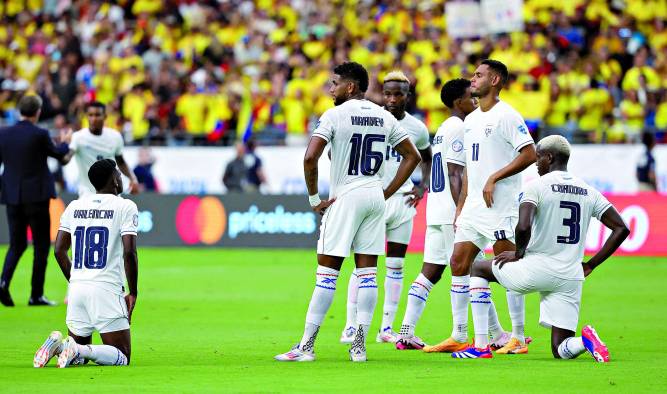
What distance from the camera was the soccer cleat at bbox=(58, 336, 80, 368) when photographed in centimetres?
931

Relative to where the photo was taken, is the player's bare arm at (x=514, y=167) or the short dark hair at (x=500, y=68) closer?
the player's bare arm at (x=514, y=167)

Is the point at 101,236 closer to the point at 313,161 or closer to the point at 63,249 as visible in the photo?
the point at 63,249

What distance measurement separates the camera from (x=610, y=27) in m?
28.1

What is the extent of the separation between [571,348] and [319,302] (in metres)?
2.13

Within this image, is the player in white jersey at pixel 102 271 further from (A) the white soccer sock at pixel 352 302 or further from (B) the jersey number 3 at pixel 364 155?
(A) the white soccer sock at pixel 352 302

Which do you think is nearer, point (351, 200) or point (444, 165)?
point (351, 200)

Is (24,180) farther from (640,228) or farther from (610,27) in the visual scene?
(610,27)

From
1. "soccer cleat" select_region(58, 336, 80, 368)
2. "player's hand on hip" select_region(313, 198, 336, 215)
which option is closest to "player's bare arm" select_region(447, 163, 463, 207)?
"player's hand on hip" select_region(313, 198, 336, 215)

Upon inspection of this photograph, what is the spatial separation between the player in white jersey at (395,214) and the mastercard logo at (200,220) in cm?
1342

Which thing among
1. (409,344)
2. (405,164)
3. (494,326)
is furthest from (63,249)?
(494,326)

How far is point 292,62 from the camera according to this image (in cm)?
3008

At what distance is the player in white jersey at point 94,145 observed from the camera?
15.1 metres

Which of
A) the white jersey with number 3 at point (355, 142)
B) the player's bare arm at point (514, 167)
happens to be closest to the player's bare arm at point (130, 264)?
the white jersey with number 3 at point (355, 142)

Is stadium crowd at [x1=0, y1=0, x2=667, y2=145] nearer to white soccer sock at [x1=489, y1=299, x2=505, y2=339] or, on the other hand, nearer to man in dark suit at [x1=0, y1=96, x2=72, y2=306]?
man in dark suit at [x1=0, y1=96, x2=72, y2=306]
